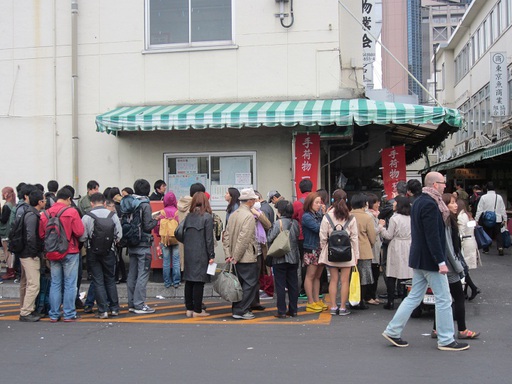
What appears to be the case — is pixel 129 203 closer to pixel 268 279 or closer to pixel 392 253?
pixel 268 279

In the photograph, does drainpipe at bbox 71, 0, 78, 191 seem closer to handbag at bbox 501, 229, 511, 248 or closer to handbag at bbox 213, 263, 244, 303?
handbag at bbox 213, 263, 244, 303

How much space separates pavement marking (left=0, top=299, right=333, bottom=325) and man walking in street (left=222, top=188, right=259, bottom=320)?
246mm

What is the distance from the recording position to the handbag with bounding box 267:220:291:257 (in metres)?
8.11

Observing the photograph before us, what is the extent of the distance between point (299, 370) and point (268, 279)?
4298 mm

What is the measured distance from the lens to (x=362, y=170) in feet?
55.2

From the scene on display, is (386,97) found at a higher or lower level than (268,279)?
higher

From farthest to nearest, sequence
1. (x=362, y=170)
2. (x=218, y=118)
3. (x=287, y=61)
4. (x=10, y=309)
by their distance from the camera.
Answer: (x=362, y=170), (x=287, y=61), (x=218, y=118), (x=10, y=309)

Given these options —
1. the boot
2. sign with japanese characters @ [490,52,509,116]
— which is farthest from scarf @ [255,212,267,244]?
sign with japanese characters @ [490,52,509,116]

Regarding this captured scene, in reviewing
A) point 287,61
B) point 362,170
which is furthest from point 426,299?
point 362,170

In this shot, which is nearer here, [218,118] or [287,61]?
[218,118]

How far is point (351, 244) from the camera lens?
8.31 metres

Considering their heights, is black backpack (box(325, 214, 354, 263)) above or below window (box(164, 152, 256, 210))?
below

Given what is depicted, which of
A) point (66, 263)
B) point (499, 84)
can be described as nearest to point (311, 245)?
point (66, 263)

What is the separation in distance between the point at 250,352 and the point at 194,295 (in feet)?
7.11
